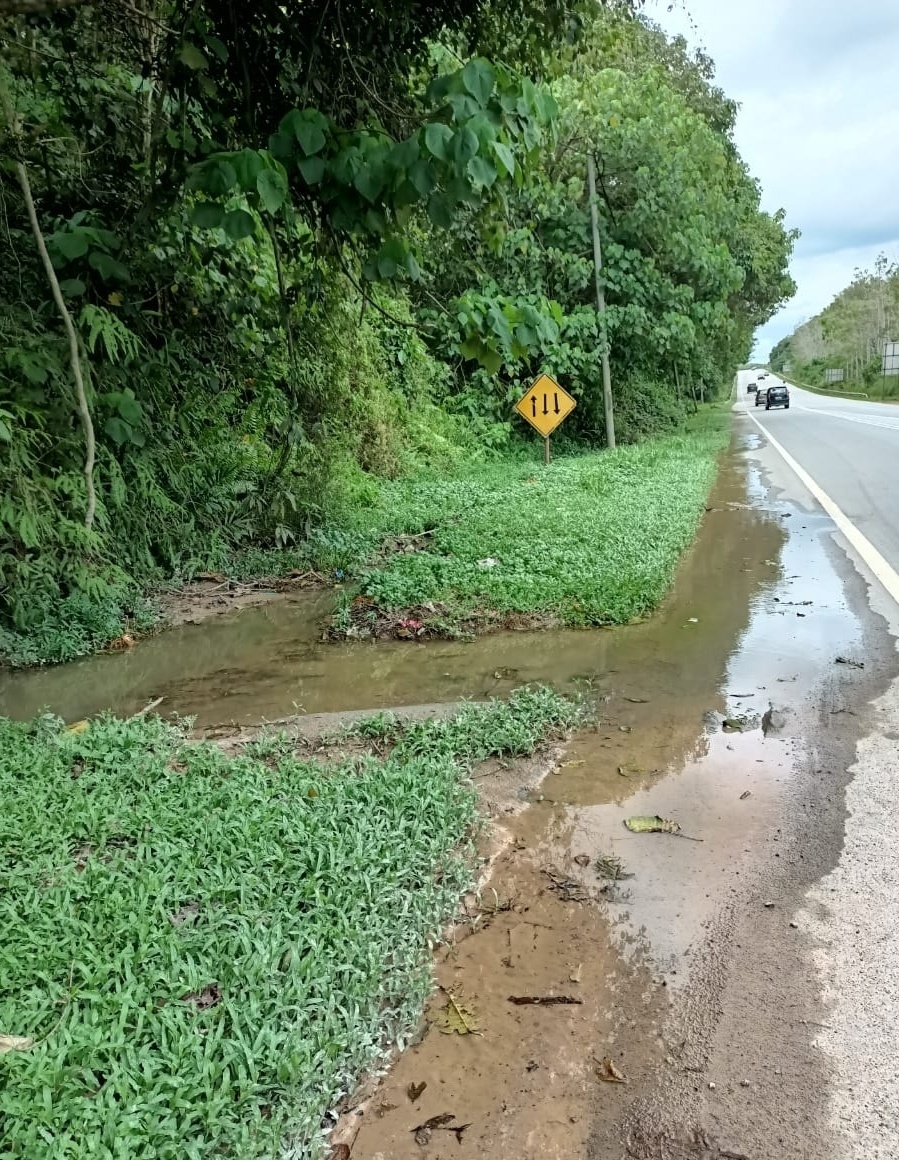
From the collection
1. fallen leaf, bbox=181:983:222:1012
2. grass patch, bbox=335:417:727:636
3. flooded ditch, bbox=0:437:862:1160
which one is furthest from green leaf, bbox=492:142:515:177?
grass patch, bbox=335:417:727:636

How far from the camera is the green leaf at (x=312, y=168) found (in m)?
3.40

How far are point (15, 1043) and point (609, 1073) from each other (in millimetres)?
1533

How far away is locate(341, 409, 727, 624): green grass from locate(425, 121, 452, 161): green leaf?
3.69 meters

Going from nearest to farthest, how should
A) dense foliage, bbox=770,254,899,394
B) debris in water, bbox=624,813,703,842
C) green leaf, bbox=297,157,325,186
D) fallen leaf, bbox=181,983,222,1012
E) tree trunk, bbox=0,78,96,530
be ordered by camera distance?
fallen leaf, bbox=181,983,222,1012
debris in water, bbox=624,813,703,842
green leaf, bbox=297,157,325,186
tree trunk, bbox=0,78,96,530
dense foliage, bbox=770,254,899,394

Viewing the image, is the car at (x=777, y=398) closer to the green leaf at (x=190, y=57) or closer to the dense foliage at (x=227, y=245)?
the dense foliage at (x=227, y=245)

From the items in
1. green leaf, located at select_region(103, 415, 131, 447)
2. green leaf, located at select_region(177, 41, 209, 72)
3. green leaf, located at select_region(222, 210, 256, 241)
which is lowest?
green leaf, located at select_region(103, 415, 131, 447)

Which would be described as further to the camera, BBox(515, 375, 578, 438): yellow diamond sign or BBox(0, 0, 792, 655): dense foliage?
BBox(515, 375, 578, 438): yellow diamond sign

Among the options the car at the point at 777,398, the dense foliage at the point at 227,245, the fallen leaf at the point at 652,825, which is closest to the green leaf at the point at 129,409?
the dense foliage at the point at 227,245

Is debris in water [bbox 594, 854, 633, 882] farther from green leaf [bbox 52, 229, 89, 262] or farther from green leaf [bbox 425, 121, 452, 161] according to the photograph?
green leaf [bbox 52, 229, 89, 262]

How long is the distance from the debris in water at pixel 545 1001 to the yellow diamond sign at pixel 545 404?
38.4ft

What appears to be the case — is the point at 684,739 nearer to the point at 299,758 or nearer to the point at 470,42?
the point at 299,758

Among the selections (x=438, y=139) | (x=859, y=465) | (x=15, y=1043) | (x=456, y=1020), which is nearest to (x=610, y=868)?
(x=456, y=1020)

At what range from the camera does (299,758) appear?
3.94 m

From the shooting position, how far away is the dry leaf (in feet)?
7.48
